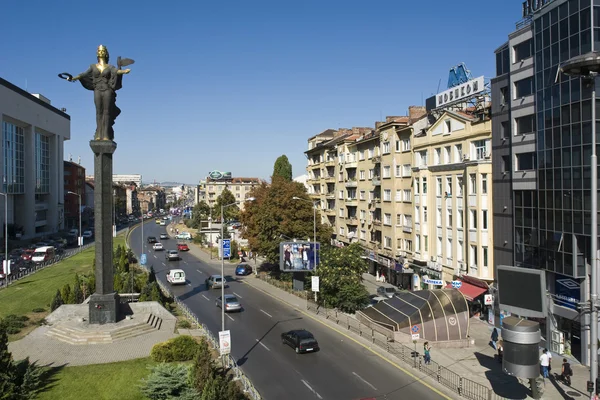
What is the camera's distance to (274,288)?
5347 centimetres

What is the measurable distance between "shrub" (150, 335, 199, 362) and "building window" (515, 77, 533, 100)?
2699 cm

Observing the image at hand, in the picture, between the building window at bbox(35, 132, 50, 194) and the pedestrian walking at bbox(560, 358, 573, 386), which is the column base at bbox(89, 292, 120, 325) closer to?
the pedestrian walking at bbox(560, 358, 573, 386)

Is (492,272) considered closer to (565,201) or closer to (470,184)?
(470,184)

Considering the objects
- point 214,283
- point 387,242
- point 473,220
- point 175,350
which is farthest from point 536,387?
point 214,283

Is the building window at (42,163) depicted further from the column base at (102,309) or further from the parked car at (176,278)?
the column base at (102,309)

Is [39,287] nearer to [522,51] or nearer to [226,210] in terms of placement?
[522,51]

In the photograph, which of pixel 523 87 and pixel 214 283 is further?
pixel 214 283

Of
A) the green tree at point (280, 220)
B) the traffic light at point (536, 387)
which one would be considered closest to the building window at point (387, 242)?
the green tree at point (280, 220)

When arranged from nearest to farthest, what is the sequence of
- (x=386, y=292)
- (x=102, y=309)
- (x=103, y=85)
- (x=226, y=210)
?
1. (x=102, y=309)
2. (x=103, y=85)
3. (x=386, y=292)
4. (x=226, y=210)

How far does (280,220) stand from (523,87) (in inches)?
1194

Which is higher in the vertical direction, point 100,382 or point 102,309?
point 102,309

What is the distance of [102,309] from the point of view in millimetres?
32031

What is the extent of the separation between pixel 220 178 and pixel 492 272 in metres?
133

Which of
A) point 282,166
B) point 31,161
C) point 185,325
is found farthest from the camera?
point 31,161
